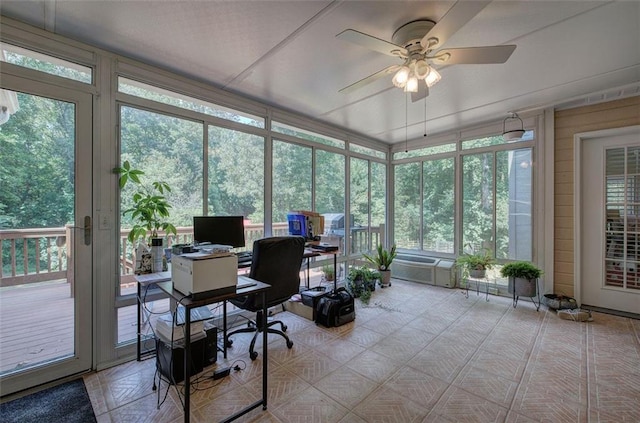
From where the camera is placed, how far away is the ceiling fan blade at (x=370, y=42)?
168 cm

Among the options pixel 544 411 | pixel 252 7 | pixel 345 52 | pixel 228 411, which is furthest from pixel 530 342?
pixel 252 7

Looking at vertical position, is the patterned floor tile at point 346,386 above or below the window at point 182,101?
below

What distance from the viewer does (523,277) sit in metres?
3.60

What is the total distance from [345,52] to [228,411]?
2836 millimetres

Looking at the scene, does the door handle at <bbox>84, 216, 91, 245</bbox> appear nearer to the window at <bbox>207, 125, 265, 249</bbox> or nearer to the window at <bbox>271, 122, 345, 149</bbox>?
the window at <bbox>207, 125, 265, 249</bbox>

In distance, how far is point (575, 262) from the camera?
3.55 metres

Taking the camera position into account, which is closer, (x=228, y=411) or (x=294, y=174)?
(x=228, y=411)

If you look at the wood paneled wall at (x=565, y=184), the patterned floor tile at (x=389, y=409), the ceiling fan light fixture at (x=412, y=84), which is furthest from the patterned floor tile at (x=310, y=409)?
the wood paneled wall at (x=565, y=184)

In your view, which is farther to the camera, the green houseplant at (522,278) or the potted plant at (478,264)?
the potted plant at (478,264)

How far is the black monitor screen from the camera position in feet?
8.77

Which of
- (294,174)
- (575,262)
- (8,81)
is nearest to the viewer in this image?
(8,81)

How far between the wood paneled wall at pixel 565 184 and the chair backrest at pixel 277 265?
3.54 meters

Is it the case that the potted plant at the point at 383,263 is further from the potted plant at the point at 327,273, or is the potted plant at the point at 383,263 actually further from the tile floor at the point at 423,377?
the tile floor at the point at 423,377

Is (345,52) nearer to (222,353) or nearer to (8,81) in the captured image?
(8,81)
